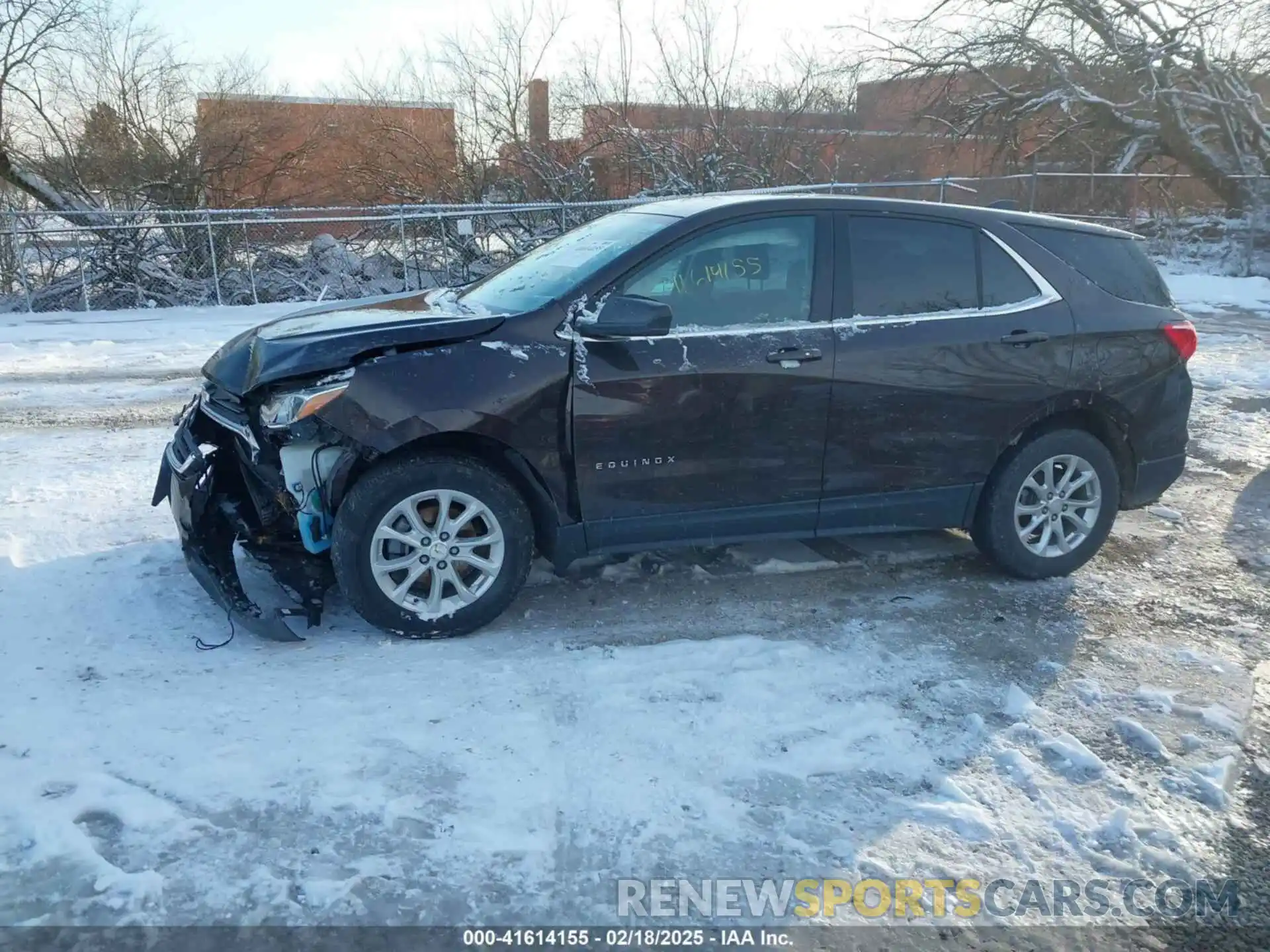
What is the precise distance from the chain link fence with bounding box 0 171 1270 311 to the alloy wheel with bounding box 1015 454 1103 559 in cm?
1001

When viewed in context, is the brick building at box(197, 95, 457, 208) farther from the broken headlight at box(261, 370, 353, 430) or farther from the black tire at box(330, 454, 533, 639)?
the black tire at box(330, 454, 533, 639)

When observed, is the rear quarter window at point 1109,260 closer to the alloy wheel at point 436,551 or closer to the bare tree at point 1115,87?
the alloy wheel at point 436,551

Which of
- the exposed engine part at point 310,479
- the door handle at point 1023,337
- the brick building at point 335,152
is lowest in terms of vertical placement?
the exposed engine part at point 310,479

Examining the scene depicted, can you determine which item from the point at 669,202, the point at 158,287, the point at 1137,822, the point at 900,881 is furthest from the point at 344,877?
the point at 158,287

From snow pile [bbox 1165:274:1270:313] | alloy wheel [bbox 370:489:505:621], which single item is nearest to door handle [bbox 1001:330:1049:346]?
alloy wheel [bbox 370:489:505:621]

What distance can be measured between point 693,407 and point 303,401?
1.62 m

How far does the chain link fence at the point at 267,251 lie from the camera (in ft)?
50.3

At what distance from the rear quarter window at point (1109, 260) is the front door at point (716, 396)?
1307 millimetres

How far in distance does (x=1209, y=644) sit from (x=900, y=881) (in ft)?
7.81

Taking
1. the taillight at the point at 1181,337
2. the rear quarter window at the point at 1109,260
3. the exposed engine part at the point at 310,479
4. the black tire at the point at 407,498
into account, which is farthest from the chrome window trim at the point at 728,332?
the taillight at the point at 1181,337

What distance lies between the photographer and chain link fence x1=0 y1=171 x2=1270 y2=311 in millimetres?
15328

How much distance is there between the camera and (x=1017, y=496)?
195 inches

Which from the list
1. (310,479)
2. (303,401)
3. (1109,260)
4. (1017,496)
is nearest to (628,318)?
(303,401)

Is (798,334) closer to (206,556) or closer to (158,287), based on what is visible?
(206,556)
